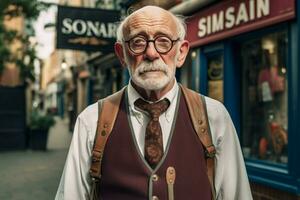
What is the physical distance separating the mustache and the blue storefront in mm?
3948

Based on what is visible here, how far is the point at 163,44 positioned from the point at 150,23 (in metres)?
0.11

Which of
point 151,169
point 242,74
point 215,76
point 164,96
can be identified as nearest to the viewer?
point 151,169

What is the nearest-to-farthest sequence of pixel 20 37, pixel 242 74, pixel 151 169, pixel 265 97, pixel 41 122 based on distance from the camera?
pixel 151 169 → pixel 265 97 → pixel 242 74 → pixel 41 122 → pixel 20 37

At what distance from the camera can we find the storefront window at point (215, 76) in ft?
26.2

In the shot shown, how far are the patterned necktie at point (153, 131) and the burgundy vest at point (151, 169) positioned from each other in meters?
0.03

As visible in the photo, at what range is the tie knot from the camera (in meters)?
2.12

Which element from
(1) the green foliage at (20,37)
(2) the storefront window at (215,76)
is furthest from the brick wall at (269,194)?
(1) the green foliage at (20,37)

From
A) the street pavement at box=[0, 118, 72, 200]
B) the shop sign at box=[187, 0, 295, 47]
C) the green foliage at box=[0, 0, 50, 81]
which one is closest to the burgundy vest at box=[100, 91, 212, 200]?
the shop sign at box=[187, 0, 295, 47]

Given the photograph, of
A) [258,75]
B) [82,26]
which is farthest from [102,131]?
[82,26]

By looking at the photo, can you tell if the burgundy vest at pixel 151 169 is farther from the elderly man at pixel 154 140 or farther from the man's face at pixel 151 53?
the man's face at pixel 151 53

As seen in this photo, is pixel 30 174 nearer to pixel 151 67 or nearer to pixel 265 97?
pixel 265 97

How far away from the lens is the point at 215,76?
26.8ft

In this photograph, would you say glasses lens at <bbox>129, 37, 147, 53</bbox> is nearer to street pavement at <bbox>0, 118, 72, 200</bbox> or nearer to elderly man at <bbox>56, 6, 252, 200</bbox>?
elderly man at <bbox>56, 6, 252, 200</bbox>

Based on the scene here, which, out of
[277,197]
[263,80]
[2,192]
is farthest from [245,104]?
[2,192]
